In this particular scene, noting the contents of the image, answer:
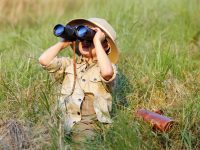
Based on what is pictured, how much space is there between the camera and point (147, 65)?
18.6 feet

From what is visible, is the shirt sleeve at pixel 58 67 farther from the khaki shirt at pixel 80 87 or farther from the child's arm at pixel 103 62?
the child's arm at pixel 103 62

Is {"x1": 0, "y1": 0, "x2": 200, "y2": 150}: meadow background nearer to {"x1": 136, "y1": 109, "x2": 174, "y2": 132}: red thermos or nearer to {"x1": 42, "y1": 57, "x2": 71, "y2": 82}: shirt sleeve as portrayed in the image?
{"x1": 136, "y1": 109, "x2": 174, "y2": 132}: red thermos

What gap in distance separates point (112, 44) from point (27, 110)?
796 millimetres

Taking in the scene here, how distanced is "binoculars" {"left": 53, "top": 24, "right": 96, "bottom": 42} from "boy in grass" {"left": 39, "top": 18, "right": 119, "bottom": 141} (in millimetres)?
63

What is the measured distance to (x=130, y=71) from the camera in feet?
18.4

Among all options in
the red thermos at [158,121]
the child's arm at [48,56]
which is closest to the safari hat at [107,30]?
the child's arm at [48,56]

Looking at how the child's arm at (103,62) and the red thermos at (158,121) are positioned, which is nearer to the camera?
the red thermos at (158,121)

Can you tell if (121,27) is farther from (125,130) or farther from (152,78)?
(125,130)

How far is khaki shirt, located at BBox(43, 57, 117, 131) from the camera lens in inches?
181

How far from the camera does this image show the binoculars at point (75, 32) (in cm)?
454

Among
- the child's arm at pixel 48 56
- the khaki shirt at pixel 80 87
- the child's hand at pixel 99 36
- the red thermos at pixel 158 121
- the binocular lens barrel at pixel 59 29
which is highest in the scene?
the binocular lens barrel at pixel 59 29

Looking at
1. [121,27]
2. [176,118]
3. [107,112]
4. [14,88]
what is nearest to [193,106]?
[176,118]

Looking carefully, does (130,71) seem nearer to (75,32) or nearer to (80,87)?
(80,87)

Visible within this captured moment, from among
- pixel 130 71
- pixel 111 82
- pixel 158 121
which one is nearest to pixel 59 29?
pixel 111 82
